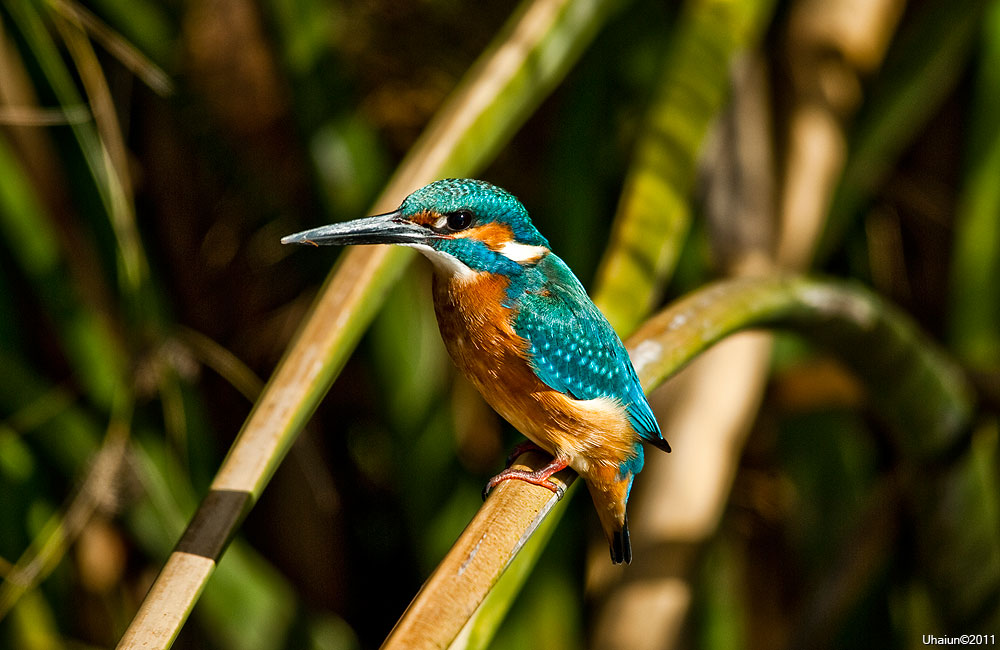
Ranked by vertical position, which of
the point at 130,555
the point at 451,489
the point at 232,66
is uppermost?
the point at 232,66

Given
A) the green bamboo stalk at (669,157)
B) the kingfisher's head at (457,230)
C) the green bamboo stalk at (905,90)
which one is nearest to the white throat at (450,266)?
the kingfisher's head at (457,230)

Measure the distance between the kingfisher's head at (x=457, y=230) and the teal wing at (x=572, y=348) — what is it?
0.13 feet

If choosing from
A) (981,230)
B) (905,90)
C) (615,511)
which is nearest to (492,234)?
(615,511)

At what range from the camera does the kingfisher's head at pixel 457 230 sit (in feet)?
2.18

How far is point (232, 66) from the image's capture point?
72.0 inches

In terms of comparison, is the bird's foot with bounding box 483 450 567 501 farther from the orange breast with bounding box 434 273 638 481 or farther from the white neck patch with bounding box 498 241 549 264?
the white neck patch with bounding box 498 241 549 264

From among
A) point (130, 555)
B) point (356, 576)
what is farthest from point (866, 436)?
point (130, 555)

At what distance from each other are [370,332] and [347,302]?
700 mm

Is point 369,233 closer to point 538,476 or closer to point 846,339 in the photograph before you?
point 538,476

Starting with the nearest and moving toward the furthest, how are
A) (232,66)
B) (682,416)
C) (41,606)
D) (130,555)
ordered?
(682,416)
(41,606)
(130,555)
(232,66)

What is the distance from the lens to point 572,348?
81cm

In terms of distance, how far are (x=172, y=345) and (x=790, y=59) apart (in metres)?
1.07

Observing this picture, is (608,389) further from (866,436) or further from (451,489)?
(866,436)

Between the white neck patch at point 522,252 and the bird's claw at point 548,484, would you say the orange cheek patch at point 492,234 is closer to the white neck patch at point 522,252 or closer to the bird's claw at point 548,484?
the white neck patch at point 522,252
